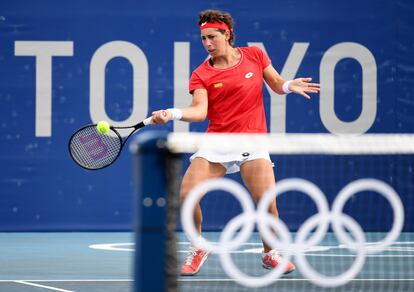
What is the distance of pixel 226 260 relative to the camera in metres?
Answer: 2.93

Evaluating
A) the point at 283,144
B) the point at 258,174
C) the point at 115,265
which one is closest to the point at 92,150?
the point at 115,265

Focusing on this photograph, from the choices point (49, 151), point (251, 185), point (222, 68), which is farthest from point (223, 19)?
point (49, 151)

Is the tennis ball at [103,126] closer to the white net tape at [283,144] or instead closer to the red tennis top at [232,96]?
the red tennis top at [232,96]

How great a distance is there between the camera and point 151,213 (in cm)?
264

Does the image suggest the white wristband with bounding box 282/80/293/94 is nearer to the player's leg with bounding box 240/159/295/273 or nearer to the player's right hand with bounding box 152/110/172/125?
the player's leg with bounding box 240/159/295/273

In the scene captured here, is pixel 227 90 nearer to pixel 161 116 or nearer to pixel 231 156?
pixel 231 156

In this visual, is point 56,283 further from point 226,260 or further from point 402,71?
point 402,71

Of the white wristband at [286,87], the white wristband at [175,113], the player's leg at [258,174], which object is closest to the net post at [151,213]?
the white wristband at [175,113]

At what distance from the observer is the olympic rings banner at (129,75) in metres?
8.73

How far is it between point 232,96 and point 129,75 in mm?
3208

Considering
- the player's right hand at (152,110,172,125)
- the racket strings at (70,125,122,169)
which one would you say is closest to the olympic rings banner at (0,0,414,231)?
the racket strings at (70,125,122,169)

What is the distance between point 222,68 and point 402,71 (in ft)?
11.7

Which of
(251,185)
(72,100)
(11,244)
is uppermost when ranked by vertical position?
(72,100)

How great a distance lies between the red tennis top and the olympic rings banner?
303cm
